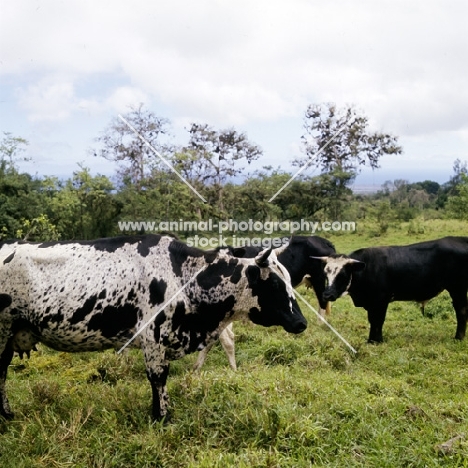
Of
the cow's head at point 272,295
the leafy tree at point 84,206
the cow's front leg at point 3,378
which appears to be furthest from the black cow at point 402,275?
the leafy tree at point 84,206

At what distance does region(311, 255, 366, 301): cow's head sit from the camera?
9805 mm

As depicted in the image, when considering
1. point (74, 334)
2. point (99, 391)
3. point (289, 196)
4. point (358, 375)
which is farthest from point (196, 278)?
point (289, 196)

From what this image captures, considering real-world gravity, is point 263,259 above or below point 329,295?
above

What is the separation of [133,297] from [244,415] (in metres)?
1.62

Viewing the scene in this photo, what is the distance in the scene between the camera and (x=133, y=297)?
537cm

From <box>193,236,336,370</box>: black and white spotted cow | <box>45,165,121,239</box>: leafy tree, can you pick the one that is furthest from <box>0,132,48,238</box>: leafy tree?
<box>193,236,336,370</box>: black and white spotted cow

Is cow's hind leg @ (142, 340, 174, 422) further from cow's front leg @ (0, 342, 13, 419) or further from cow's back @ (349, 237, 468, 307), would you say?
cow's back @ (349, 237, 468, 307)

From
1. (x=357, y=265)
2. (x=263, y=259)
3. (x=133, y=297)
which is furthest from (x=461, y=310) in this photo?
(x=133, y=297)

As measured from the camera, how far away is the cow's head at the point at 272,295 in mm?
5699

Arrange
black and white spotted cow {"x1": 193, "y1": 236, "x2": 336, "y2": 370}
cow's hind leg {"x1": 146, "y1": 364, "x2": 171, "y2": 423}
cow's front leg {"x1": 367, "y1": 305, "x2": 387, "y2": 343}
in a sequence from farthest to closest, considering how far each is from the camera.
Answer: black and white spotted cow {"x1": 193, "y1": 236, "x2": 336, "y2": 370} < cow's front leg {"x1": 367, "y1": 305, "x2": 387, "y2": 343} < cow's hind leg {"x1": 146, "y1": 364, "x2": 171, "y2": 423}

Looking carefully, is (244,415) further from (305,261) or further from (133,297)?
(305,261)

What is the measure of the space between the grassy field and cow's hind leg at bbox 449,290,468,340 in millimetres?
1921

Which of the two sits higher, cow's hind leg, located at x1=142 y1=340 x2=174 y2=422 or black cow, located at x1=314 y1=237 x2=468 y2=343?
black cow, located at x1=314 y1=237 x2=468 y2=343

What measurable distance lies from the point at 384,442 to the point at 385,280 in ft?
18.8
